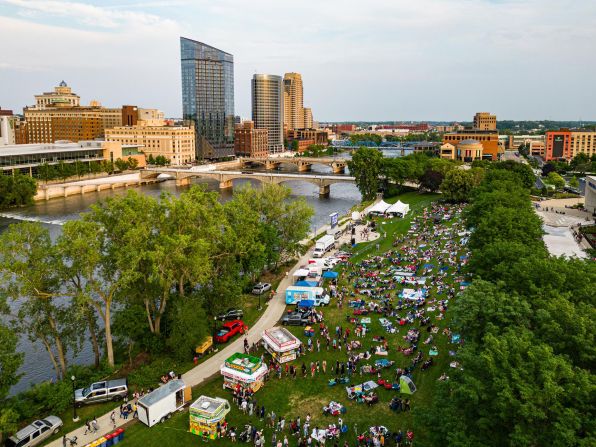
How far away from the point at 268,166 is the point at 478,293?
148 m

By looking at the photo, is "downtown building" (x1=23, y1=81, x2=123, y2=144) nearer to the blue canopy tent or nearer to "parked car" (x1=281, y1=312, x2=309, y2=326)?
the blue canopy tent

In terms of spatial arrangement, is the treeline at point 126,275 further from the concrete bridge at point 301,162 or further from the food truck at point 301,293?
the concrete bridge at point 301,162

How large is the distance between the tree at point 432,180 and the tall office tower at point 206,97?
363ft

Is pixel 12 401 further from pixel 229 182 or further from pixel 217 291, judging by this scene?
pixel 229 182

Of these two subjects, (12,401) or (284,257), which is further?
(284,257)

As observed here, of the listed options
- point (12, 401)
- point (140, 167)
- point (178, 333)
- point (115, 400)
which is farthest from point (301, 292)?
point (140, 167)

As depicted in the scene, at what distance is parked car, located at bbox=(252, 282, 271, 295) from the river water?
13.3 metres

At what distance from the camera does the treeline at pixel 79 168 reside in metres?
107

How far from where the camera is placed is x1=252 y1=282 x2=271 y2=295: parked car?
42.0 metres

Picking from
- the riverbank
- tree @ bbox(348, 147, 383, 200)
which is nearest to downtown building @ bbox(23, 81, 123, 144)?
A: the riverbank

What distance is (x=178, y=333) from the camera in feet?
100

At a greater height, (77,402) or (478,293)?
(478,293)

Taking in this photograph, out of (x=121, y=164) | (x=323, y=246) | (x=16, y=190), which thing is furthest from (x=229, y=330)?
(x=121, y=164)

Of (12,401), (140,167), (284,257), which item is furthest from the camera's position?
(140,167)
